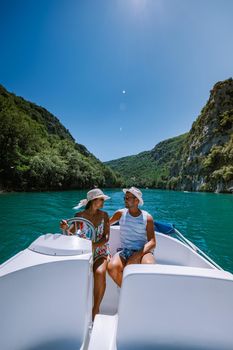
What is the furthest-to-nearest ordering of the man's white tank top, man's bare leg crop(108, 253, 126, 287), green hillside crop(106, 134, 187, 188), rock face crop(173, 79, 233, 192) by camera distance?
green hillside crop(106, 134, 187, 188)
rock face crop(173, 79, 233, 192)
the man's white tank top
man's bare leg crop(108, 253, 126, 287)

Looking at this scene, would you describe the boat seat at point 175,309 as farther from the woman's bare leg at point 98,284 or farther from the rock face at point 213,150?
the rock face at point 213,150

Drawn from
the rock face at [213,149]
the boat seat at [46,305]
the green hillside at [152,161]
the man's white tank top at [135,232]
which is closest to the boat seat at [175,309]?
the boat seat at [46,305]

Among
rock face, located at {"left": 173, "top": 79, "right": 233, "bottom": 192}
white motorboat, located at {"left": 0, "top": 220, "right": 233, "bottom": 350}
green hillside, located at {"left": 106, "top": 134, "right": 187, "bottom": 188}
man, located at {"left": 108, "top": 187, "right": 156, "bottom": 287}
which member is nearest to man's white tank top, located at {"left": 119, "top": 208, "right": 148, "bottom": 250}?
man, located at {"left": 108, "top": 187, "right": 156, "bottom": 287}

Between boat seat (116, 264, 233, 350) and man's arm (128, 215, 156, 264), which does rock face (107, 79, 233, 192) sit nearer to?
man's arm (128, 215, 156, 264)

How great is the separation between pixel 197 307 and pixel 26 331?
1.14 meters

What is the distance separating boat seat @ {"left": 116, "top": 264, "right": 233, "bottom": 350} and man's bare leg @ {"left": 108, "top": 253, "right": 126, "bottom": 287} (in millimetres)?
1034

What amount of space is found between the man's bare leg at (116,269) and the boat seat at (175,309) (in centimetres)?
103

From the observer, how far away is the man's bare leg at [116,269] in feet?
7.98

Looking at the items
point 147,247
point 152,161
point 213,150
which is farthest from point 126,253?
point 152,161

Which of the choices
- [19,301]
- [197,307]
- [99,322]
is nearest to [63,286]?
[19,301]

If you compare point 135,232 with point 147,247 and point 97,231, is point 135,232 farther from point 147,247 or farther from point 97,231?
point 97,231

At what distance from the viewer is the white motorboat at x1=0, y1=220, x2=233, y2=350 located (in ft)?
4.24

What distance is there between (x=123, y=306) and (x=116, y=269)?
3.84 feet

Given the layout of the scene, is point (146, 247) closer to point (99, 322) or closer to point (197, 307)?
point (99, 322)
